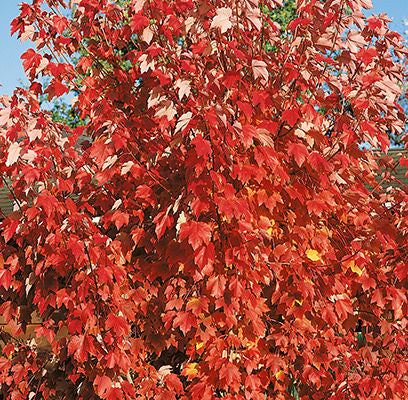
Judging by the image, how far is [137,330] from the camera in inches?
125

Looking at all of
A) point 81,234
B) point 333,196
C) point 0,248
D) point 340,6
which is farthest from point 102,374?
point 340,6

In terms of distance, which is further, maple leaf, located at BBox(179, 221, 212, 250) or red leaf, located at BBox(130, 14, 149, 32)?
red leaf, located at BBox(130, 14, 149, 32)

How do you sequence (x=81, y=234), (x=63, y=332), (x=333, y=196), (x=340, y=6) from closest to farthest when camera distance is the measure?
1. (x=340, y=6)
2. (x=81, y=234)
3. (x=333, y=196)
4. (x=63, y=332)

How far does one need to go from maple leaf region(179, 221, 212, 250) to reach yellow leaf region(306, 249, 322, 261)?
2.52 feet

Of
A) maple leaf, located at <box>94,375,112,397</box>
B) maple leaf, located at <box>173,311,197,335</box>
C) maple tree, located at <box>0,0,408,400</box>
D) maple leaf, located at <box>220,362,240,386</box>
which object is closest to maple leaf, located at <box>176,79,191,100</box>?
maple tree, located at <box>0,0,408,400</box>

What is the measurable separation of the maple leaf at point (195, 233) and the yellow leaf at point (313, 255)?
77cm

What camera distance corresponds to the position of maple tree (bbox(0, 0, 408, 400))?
261cm

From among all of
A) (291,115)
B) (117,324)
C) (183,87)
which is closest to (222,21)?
(183,87)

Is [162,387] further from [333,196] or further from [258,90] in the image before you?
[258,90]

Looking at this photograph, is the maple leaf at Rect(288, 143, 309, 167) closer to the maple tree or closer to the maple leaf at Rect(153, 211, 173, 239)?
the maple tree

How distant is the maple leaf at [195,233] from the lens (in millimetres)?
2430

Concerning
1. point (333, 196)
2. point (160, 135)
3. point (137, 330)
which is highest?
point (333, 196)

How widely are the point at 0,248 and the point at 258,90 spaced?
1.74m

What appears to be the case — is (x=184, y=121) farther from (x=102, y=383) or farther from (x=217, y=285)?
(x=102, y=383)
